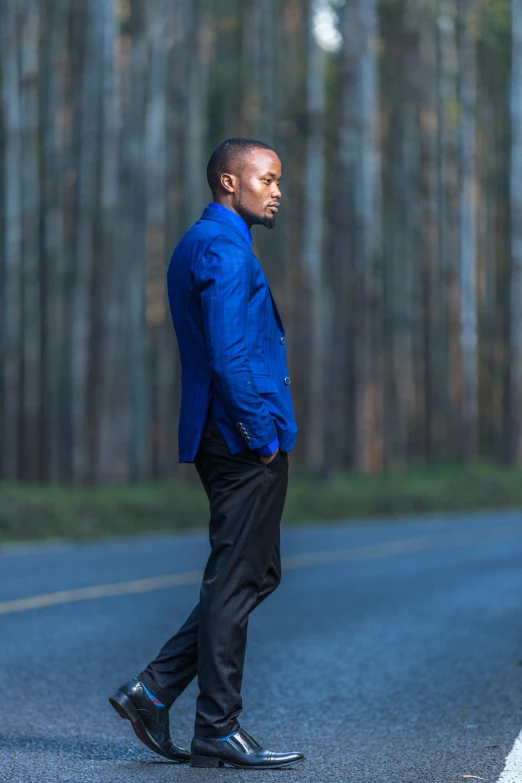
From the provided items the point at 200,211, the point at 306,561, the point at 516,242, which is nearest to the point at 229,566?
the point at 306,561

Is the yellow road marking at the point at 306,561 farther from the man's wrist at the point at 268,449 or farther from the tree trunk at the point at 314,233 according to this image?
the tree trunk at the point at 314,233

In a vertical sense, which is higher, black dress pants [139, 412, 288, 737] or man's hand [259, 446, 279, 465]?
man's hand [259, 446, 279, 465]

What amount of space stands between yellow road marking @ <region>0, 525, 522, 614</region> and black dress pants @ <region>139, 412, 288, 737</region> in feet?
16.5

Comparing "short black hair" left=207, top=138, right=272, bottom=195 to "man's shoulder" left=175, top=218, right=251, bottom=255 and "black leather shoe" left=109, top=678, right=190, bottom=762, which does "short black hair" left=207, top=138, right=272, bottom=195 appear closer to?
"man's shoulder" left=175, top=218, right=251, bottom=255

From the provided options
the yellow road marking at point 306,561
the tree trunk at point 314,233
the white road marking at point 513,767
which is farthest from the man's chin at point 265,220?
the tree trunk at point 314,233

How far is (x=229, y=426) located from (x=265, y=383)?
0.19 m

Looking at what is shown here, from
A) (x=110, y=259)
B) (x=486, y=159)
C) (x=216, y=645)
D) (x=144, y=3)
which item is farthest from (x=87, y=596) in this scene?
(x=486, y=159)

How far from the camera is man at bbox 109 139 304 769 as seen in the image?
17.6 ft

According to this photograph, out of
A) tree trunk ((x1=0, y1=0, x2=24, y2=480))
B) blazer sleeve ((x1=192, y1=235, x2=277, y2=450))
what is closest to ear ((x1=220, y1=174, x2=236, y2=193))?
blazer sleeve ((x1=192, y1=235, x2=277, y2=450))

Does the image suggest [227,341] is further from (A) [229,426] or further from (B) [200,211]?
(B) [200,211]

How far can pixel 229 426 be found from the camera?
5.50 metres

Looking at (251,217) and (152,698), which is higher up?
(251,217)

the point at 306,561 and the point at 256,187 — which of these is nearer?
the point at 256,187

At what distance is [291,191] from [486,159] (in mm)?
9099
